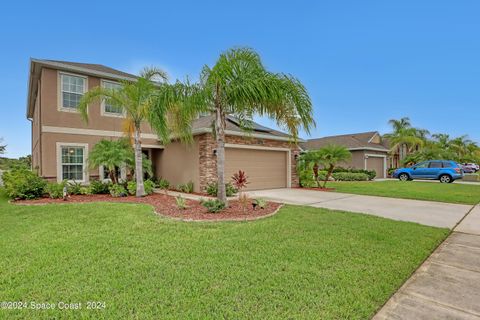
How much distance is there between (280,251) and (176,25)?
14.0 m

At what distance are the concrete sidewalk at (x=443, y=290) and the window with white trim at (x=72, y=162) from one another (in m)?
13.6

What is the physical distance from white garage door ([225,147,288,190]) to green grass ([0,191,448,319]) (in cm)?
653

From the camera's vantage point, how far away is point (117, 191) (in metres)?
10.4

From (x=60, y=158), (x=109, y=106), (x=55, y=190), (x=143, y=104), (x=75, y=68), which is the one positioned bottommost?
(x=55, y=190)

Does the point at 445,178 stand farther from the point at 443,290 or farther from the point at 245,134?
the point at 443,290

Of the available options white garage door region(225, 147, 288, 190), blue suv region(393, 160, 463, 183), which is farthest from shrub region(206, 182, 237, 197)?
blue suv region(393, 160, 463, 183)

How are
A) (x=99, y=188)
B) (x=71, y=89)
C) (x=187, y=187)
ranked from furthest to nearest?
1. (x=71, y=89)
2. (x=187, y=187)
3. (x=99, y=188)

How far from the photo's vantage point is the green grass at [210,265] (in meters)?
2.59

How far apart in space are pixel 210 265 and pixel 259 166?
10179mm

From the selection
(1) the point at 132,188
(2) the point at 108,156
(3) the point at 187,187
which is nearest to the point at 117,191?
(1) the point at 132,188

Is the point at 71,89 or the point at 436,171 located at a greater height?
the point at 71,89

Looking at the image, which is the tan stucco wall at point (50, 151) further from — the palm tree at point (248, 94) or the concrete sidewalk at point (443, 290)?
the concrete sidewalk at point (443, 290)

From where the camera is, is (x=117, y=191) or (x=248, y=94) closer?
Result: (x=248, y=94)

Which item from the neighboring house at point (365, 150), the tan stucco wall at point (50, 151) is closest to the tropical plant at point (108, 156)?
the tan stucco wall at point (50, 151)
